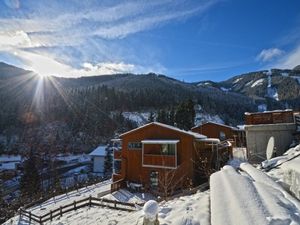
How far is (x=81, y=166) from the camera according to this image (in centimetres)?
5709

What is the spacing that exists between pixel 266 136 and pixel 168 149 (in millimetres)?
8576

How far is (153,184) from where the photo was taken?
21.7m

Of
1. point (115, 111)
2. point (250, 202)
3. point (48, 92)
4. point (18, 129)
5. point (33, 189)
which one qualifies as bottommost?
point (33, 189)

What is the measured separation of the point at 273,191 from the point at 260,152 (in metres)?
10.2

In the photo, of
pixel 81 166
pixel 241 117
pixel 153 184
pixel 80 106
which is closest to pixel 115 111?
pixel 80 106

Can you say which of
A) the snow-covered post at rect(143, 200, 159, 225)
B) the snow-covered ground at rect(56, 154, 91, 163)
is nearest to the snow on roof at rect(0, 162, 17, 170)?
the snow-covered ground at rect(56, 154, 91, 163)

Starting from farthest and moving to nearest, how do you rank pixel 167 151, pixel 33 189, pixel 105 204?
pixel 33 189
pixel 167 151
pixel 105 204

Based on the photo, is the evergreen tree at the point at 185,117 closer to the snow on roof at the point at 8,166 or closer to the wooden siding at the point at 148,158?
the wooden siding at the point at 148,158

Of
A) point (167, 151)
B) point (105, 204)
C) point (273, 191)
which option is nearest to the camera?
point (273, 191)

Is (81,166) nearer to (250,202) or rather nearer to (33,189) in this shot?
(33,189)

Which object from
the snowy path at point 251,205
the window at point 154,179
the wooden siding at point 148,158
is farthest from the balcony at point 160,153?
the snowy path at point 251,205

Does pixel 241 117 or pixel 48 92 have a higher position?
pixel 48 92

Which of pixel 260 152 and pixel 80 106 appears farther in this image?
pixel 80 106

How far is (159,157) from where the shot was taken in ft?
69.6
